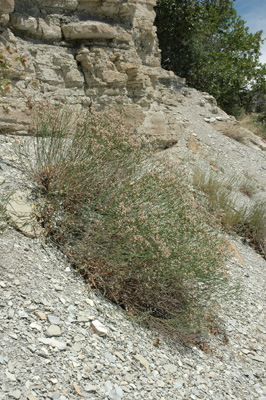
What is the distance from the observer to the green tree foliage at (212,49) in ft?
42.3

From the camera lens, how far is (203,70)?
13344 mm

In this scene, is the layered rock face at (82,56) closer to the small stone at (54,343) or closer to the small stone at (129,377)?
the small stone at (54,343)

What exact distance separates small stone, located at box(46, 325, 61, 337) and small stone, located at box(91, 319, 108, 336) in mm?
308

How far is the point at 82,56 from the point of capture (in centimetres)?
637

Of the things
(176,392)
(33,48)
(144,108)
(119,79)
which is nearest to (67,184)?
(176,392)

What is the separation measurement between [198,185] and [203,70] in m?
7.79

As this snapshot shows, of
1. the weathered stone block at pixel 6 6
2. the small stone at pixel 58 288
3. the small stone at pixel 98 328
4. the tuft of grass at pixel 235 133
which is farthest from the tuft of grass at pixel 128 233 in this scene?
the tuft of grass at pixel 235 133

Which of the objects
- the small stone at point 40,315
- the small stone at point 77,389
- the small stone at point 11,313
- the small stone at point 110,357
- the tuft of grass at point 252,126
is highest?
the tuft of grass at point 252,126

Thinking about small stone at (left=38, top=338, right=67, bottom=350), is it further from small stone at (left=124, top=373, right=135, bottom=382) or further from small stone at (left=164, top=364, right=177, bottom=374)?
small stone at (left=164, top=364, right=177, bottom=374)

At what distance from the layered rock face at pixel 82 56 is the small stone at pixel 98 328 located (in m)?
3.18

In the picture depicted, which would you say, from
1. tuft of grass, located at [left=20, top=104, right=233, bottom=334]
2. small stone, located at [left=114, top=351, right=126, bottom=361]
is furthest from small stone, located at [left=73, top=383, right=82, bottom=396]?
tuft of grass, located at [left=20, top=104, right=233, bottom=334]

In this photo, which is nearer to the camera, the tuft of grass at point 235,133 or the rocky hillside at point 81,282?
the rocky hillside at point 81,282

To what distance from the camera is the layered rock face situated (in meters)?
5.57

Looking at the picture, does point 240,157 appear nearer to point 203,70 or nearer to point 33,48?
point 203,70
